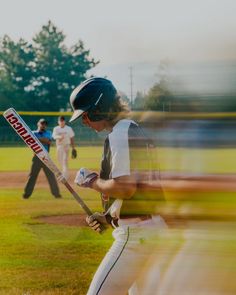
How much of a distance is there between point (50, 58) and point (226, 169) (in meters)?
44.0

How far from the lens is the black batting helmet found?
3041 millimetres

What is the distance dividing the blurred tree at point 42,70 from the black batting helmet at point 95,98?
1387 inches

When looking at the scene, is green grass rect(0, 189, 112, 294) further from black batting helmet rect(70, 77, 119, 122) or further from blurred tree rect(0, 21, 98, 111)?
blurred tree rect(0, 21, 98, 111)

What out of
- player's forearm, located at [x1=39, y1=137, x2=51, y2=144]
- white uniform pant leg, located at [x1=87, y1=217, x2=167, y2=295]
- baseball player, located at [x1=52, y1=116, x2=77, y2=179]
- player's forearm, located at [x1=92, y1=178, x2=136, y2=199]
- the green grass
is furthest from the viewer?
baseball player, located at [x1=52, y1=116, x2=77, y2=179]

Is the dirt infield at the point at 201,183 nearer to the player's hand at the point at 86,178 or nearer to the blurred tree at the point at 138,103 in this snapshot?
the blurred tree at the point at 138,103

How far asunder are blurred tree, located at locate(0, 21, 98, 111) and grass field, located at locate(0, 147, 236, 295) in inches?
1132

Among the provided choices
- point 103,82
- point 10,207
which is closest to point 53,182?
point 10,207

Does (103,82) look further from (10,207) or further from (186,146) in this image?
(10,207)

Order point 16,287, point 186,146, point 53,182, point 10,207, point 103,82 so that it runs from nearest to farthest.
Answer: point 186,146, point 103,82, point 16,287, point 10,207, point 53,182

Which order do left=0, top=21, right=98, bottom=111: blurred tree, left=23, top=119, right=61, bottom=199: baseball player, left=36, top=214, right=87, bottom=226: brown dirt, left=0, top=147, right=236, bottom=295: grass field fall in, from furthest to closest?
1. left=0, top=21, right=98, bottom=111: blurred tree
2. left=23, top=119, right=61, bottom=199: baseball player
3. left=36, top=214, right=87, bottom=226: brown dirt
4. left=0, top=147, right=236, bottom=295: grass field

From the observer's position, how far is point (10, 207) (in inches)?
430

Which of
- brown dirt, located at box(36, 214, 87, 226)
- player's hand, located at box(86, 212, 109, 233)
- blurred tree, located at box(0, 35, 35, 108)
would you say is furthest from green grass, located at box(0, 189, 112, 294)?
blurred tree, located at box(0, 35, 35, 108)

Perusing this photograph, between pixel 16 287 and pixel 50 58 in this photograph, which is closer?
pixel 16 287

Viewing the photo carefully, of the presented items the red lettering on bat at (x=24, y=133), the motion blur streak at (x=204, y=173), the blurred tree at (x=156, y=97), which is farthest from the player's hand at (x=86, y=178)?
the motion blur streak at (x=204, y=173)
